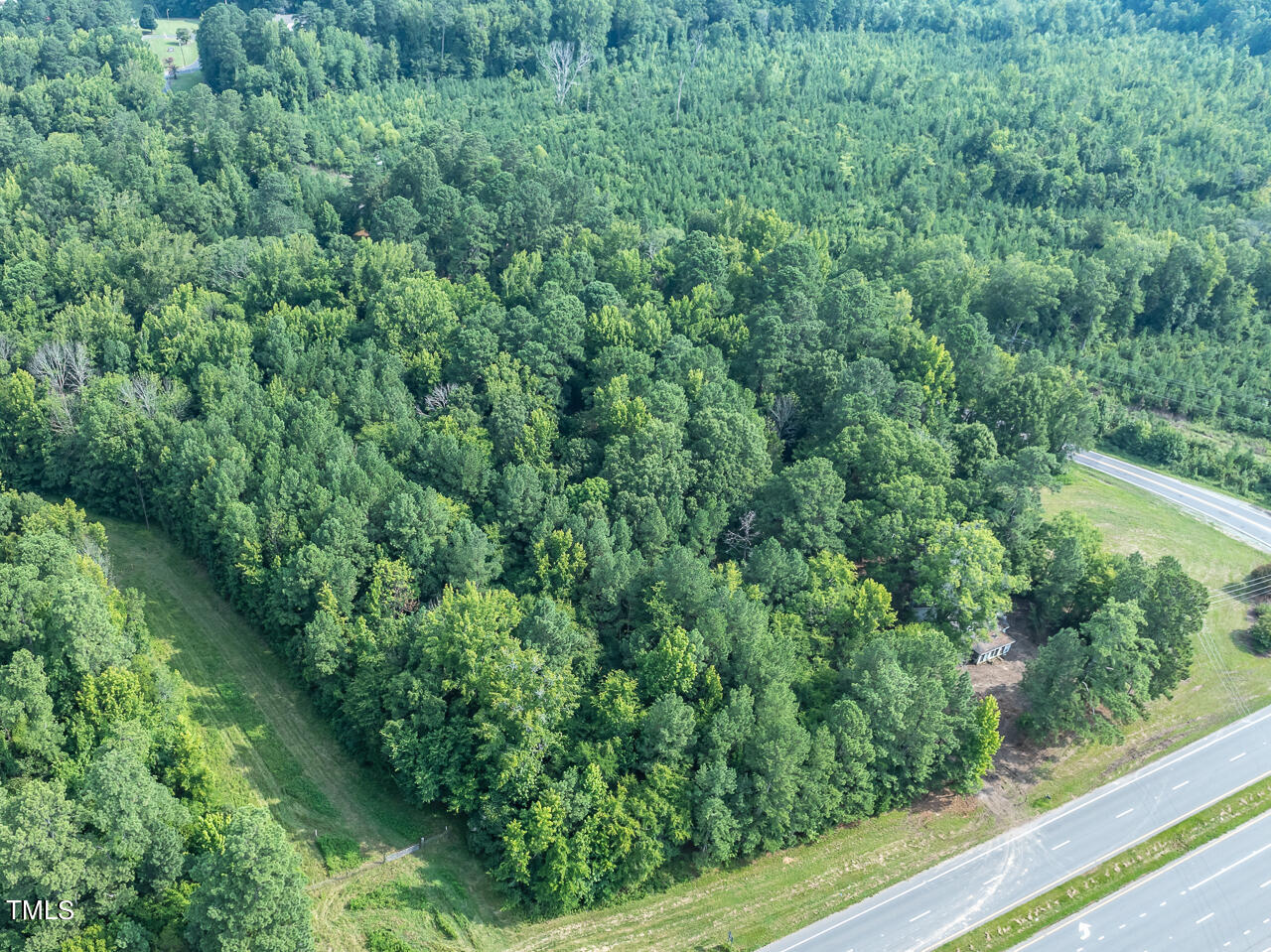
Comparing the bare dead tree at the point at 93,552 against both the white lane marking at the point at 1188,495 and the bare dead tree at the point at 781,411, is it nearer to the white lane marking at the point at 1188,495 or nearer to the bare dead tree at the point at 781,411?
the bare dead tree at the point at 781,411

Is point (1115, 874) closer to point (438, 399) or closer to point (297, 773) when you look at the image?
point (297, 773)

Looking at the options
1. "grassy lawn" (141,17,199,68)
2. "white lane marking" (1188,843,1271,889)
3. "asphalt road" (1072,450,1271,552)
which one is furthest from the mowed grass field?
"grassy lawn" (141,17,199,68)

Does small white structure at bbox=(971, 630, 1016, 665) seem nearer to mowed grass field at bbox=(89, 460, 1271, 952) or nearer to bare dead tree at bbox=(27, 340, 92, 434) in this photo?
mowed grass field at bbox=(89, 460, 1271, 952)

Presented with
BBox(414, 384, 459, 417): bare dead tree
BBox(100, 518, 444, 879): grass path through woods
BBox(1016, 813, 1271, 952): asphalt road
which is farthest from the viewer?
BBox(414, 384, 459, 417): bare dead tree

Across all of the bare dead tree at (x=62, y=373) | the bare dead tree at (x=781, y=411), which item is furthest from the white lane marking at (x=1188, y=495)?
the bare dead tree at (x=62, y=373)

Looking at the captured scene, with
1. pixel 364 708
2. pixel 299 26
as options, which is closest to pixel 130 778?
pixel 364 708

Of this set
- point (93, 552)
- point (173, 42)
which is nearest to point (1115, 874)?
point (93, 552)
